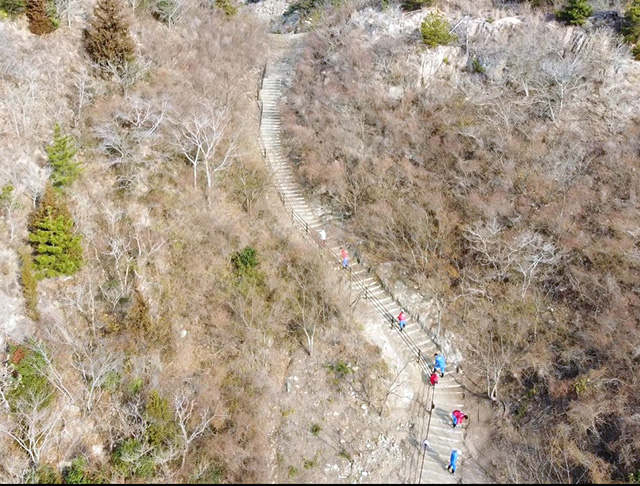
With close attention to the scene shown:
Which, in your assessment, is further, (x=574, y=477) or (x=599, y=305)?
(x=599, y=305)

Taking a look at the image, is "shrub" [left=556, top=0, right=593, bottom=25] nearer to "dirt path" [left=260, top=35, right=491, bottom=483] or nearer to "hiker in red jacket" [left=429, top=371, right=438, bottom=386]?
"dirt path" [left=260, top=35, right=491, bottom=483]

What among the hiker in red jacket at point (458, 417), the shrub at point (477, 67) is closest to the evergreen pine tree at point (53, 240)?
the hiker in red jacket at point (458, 417)

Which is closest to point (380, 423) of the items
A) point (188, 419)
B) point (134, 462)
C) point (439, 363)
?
point (439, 363)

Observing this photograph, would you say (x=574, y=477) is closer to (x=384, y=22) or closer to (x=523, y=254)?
(x=523, y=254)

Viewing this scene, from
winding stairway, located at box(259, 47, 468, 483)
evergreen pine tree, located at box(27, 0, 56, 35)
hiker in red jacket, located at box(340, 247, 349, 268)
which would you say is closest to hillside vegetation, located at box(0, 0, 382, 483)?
evergreen pine tree, located at box(27, 0, 56, 35)

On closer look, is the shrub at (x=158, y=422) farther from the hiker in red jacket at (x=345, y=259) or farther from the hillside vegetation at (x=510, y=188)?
the hillside vegetation at (x=510, y=188)

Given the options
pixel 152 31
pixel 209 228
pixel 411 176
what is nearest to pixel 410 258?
pixel 411 176

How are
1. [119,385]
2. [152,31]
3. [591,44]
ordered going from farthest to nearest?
[152,31]
[591,44]
[119,385]
